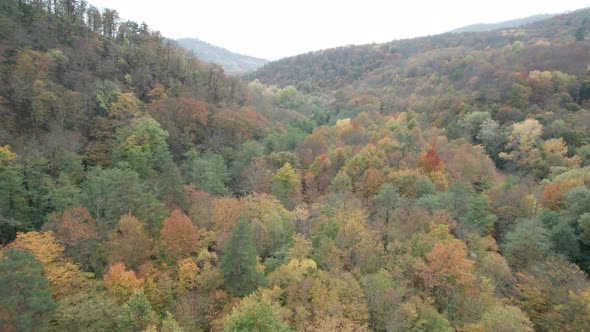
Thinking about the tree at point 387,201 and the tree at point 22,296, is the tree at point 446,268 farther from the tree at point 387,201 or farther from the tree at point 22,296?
the tree at point 22,296

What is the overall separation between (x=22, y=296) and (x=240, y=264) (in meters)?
14.1

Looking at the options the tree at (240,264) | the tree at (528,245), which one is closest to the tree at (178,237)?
the tree at (240,264)

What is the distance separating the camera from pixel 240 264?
92.9 ft

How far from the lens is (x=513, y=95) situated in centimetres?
7412

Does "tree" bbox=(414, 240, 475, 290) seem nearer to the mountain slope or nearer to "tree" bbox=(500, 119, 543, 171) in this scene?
"tree" bbox=(500, 119, 543, 171)

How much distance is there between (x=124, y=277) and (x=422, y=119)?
7242 cm

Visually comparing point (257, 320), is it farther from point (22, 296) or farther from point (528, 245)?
point (528, 245)

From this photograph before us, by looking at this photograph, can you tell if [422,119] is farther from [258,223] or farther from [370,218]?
[258,223]

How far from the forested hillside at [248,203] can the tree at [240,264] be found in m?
0.15

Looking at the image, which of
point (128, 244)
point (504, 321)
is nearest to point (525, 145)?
point (504, 321)

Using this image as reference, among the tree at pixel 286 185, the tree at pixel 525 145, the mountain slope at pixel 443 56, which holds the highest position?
the mountain slope at pixel 443 56

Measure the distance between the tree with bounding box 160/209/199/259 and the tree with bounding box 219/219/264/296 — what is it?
5.06 metres

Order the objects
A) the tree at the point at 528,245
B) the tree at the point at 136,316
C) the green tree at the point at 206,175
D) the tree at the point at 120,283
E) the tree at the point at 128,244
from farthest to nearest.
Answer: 1. the green tree at the point at 206,175
2. the tree at the point at 528,245
3. the tree at the point at 128,244
4. the tree at the point at 120,283
5. the tree at the point at 136,316

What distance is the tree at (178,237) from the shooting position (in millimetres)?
31312
